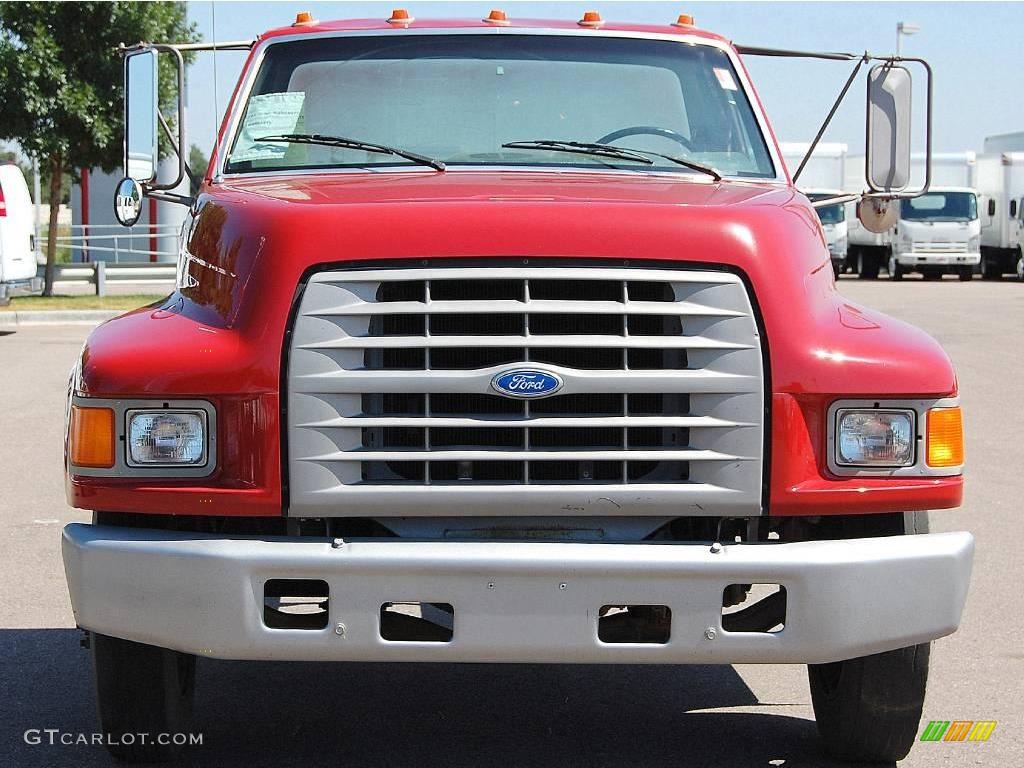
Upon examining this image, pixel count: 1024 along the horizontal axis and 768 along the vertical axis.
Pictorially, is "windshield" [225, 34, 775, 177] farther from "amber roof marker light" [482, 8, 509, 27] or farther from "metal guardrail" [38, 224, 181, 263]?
"metal guardrail" [38, 224, 181, 263]

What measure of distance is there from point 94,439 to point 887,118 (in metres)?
2.93

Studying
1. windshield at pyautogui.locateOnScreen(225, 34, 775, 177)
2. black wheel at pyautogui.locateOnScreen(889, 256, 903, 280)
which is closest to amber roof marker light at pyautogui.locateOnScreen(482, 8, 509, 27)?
windshield at pyautogui.locateOnScreen(225, 34, 775, 177)

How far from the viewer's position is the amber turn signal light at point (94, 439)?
3977 millimetres

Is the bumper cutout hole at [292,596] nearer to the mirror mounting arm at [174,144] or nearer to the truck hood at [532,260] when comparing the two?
the truck hood at [532,260]

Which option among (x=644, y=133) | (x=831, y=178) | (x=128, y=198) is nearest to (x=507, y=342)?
(x=644, y=133)

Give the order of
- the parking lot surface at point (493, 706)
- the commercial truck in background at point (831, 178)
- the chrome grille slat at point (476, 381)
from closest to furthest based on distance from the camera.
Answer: the chrome grille slat at point (476, 381), the parking lot surface at point (493, 706), the commercial truck in background at point (831, 178)

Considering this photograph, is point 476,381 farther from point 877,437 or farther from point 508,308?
point 877,437

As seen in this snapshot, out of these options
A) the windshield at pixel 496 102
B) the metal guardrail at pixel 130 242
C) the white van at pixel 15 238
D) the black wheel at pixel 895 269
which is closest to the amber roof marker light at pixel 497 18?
the windshield at pixel 496 102

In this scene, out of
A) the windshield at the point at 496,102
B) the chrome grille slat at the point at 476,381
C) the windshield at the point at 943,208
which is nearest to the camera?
the chrome grille slat at the point at 476,381

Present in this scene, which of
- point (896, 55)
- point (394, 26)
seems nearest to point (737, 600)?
point (896, 55)

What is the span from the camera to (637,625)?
13.1ft

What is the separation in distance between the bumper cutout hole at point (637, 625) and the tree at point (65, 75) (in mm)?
23677

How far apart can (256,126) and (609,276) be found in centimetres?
192

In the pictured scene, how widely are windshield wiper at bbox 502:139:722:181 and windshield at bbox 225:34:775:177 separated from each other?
1.0 inches
